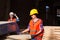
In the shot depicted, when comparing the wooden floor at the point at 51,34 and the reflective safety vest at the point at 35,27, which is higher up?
the reflective safety vest at the point at 35,27

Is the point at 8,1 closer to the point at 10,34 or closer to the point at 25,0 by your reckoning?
the point at 25,0

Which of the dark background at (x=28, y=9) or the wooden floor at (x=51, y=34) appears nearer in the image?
the wooden floor at (x=51, y=34)

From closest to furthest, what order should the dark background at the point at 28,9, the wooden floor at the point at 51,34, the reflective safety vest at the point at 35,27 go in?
the reflective safety vest at the point at 35,27
the wooden floor at the point at 51,34
the dark background at the point at 28,9

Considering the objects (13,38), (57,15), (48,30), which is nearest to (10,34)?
(13,38)

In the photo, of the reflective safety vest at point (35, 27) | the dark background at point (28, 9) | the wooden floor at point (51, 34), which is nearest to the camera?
the reflective safety vest at point (35, 27)

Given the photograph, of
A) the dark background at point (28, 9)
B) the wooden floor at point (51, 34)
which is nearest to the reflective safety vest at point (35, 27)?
the wooden floor at point (51, 34)

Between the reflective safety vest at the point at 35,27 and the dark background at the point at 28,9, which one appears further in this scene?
the dark background at the point at 28,9

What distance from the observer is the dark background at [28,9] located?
18.1 metres

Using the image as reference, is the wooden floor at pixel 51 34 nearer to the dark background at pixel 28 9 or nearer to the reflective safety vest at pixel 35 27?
the reflective safety vest at pixel 35 27

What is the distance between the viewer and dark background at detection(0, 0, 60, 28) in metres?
18.1

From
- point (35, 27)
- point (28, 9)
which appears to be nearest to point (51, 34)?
point (35, 27)

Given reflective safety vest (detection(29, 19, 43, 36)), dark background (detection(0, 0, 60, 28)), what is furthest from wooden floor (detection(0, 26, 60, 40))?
dark background (detection(0, 0, 60, 28))

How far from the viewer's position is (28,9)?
60.4 feet

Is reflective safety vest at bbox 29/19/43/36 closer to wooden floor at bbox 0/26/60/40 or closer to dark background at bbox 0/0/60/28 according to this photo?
wooden floor at bbox 0/26/60/40
